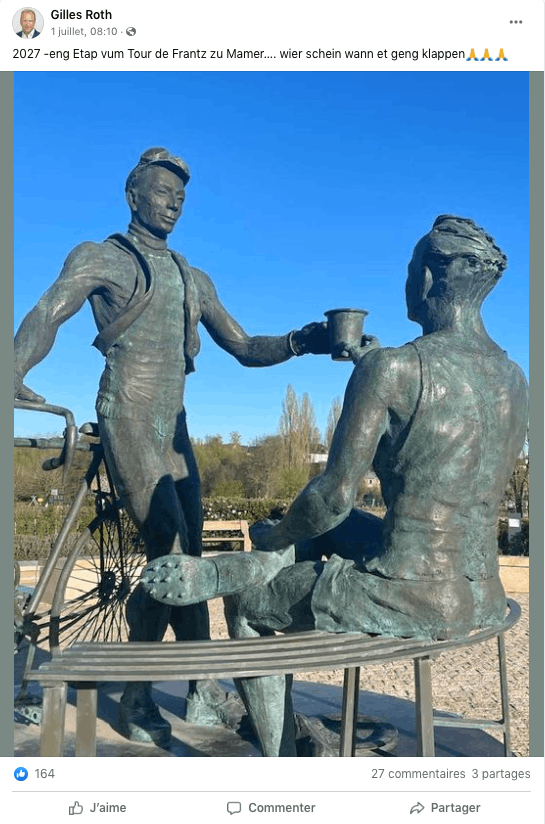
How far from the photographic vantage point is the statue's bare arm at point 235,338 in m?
3.97

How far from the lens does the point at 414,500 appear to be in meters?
2.64

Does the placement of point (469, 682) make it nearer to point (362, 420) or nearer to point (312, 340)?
point (312, 340)

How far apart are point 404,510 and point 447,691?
4.76 m

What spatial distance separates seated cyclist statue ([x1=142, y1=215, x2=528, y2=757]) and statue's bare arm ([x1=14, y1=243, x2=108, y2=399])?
1.24 m

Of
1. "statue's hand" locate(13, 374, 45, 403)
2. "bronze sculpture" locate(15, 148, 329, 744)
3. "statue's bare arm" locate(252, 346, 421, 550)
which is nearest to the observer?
"statue's bare arm" locate(252, 346, 421, 550)

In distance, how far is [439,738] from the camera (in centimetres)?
403

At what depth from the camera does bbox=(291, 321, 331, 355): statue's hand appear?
3.71m
